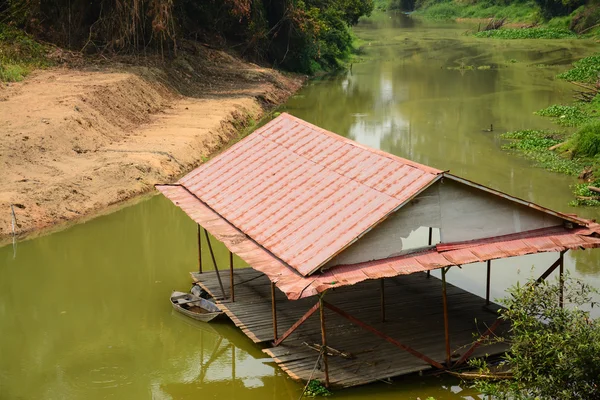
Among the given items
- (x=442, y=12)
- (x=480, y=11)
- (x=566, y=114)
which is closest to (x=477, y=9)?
(x=480, y=11)

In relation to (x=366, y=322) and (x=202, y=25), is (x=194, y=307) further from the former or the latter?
(x=202, y=25)

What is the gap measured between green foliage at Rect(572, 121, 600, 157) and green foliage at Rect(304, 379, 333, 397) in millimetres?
13052

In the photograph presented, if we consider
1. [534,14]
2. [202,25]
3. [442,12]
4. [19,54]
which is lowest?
[442,12]

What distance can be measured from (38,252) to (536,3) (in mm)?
47702

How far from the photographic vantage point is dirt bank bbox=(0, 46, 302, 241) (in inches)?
703

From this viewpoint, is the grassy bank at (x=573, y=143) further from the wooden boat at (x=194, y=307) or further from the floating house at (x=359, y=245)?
the wooden boat at (x=194, y=307)

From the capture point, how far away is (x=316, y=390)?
10008 mm

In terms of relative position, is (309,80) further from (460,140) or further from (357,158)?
(357,158)

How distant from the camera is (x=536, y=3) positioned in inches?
2228

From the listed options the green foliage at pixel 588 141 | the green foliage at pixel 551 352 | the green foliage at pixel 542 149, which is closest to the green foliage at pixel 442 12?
the green foliage at pixel 542 149

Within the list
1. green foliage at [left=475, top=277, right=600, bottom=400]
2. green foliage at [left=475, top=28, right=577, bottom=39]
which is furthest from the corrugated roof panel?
green foliage at [left=475, top=28, right=577, bottom=39]

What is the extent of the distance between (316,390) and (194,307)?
355 centimetres

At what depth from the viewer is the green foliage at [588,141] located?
20.8 metres

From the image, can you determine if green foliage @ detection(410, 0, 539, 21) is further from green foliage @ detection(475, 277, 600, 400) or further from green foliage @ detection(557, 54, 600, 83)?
green foliage @ detection(475, 277, 600, 400)
